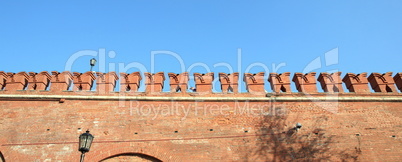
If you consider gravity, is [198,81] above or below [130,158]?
above

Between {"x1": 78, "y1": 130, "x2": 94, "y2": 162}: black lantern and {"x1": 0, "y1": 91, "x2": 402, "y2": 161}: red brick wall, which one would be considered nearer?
{"x1": 78, "y1": 130, "x2": 94, "y2": 162}: black lantern

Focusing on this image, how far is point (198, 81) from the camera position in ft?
25.0

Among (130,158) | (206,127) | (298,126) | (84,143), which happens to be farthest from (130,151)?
(298,126)

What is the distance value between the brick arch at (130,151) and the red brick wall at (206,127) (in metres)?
0.02

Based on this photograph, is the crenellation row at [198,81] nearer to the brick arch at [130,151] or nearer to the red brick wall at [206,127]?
the red brick wall at [206,127]

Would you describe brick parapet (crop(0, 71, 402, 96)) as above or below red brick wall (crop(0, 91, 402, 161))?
above

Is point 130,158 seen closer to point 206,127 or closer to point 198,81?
point 206,127

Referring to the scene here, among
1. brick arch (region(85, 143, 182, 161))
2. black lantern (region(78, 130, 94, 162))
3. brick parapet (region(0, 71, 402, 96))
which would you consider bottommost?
A: brick arch (region(85, 143, 182, 161))

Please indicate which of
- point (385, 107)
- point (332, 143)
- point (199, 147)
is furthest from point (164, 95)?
point (385, 107)

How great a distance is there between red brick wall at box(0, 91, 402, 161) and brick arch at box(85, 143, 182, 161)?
0.02 metres

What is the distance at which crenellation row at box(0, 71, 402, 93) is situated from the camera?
7.48m

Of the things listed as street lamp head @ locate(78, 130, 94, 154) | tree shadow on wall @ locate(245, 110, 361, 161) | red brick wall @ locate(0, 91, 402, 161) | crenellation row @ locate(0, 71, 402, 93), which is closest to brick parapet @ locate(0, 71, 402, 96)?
→ crenellation row @ locate(0, 71, 402, 93)

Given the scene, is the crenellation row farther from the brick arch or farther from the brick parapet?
the brick arch

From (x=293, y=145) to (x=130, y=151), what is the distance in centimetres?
357
